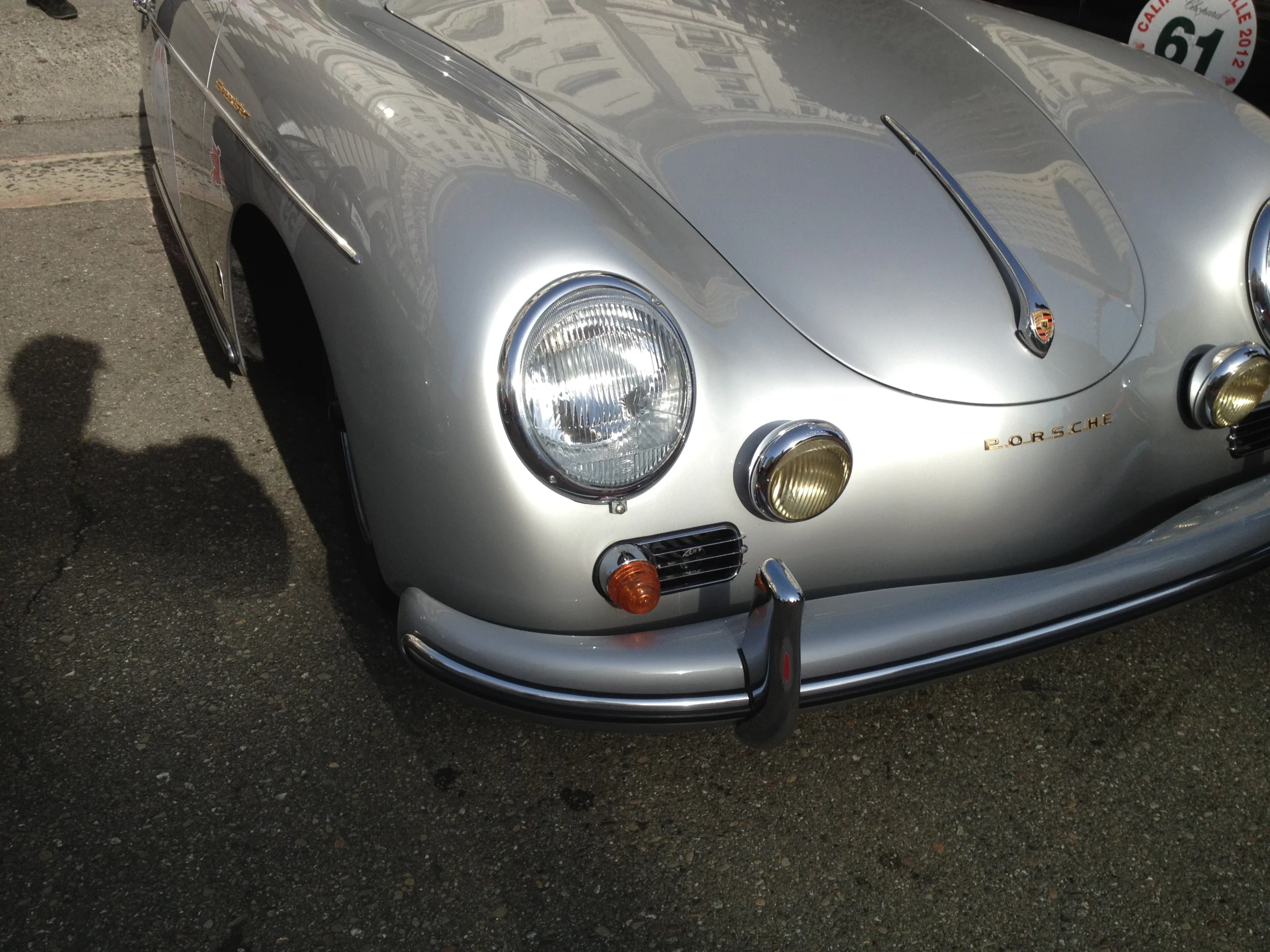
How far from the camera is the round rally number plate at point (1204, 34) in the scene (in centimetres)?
292

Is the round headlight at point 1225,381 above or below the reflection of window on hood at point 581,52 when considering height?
below

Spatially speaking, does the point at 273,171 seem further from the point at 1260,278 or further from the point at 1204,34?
the point at 1204,34

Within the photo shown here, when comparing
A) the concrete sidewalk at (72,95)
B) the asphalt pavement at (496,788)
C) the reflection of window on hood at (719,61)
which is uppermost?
the reflection of window on hood at (719,61)

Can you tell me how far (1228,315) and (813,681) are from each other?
0.96 meters

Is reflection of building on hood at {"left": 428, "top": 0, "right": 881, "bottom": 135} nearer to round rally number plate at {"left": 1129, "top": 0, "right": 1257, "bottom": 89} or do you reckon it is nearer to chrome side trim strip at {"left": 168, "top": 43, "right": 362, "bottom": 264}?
chrome side trim strip at {"left": 168, "top": 43, "right": 362, "bottom": 264}

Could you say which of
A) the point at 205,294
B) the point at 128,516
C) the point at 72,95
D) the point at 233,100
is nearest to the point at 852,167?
the point at 233,100

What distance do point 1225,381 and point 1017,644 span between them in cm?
56

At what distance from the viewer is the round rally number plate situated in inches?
115

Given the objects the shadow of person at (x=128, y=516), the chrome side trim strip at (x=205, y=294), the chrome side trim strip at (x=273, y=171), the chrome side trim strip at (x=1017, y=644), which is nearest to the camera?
the chrome side trim strip at (x=1017, y=644)

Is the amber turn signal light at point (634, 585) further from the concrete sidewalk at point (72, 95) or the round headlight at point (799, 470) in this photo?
the concrete sidewalk at point (72, 95)

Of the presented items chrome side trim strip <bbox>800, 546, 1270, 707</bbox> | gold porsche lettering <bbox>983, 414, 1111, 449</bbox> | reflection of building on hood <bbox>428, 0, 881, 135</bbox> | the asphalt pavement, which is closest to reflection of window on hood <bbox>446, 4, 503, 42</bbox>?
reflection of building on hood <bbox>428, 0, 881, 135</bbox>

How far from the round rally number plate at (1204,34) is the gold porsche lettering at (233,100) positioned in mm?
2290

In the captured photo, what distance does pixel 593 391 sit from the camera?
1398 millimetres

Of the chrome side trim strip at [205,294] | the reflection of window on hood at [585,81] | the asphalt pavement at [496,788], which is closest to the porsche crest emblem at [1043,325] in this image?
the asphalt pavement at [496,788]
